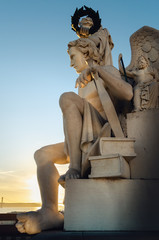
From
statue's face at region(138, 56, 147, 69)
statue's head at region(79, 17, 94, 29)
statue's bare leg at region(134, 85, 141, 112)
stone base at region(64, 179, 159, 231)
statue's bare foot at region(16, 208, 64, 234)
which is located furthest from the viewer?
statue's head at region(79, 17, 94, 29)

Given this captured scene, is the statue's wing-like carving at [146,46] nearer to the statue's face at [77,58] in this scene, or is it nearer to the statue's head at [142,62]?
the statue's head at [142,62]

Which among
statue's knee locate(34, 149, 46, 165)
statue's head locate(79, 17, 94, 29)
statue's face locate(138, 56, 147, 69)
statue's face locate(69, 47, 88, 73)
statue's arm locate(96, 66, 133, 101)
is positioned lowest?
statue's knee locate(34, 149, 46, 165)

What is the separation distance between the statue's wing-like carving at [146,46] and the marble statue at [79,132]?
0.06 m

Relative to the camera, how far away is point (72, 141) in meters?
2.71

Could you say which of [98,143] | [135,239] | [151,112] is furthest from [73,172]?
[151,112]

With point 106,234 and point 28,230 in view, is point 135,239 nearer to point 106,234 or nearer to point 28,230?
point 106,234

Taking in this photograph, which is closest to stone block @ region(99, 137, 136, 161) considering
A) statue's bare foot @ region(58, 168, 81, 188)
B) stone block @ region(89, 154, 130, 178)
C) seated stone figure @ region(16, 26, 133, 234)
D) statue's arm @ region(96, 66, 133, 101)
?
stone block @ region(89, 154, 130, 178)

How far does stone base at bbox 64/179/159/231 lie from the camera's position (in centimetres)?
220

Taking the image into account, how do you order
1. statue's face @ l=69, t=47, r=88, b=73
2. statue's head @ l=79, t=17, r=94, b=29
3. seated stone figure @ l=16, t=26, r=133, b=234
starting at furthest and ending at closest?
statue's head @ l=79, t=17, r=94, b=29 → statue's face @ l=69, t=47, r=88, b=73 → seated stone figure @ l=16, t=26, r=133, b=234

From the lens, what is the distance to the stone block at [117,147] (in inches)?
96.0

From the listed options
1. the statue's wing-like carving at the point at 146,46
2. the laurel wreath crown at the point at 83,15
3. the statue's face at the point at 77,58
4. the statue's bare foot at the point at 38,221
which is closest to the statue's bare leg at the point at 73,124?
the statue's bare foot at the point at 38,221

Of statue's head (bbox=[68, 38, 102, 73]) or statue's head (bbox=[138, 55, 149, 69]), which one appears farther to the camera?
statue's head (bbox=[68, 38, 102, 73])

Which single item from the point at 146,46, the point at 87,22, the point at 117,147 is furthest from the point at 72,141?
the point at 87,22

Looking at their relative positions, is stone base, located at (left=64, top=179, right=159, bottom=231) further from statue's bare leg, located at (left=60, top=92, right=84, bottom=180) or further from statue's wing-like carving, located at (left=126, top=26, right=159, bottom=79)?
statue's wing-like carving, located at (left=126, top=26, right=159, bottom=79)
